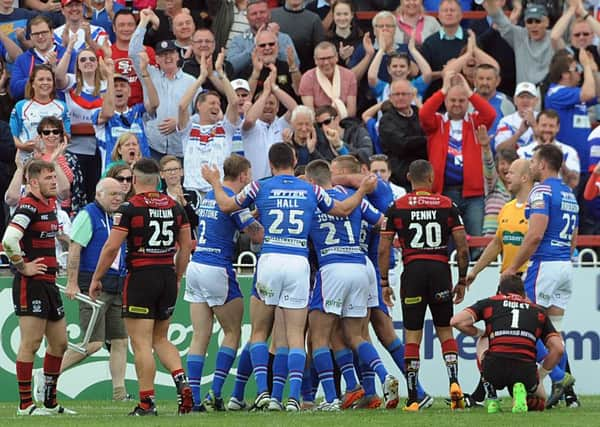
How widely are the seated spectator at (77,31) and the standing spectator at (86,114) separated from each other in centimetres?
54

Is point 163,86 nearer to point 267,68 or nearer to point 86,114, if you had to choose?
point 86,114

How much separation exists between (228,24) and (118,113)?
2835 millimetres

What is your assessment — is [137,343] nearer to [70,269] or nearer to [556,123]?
[70,269]

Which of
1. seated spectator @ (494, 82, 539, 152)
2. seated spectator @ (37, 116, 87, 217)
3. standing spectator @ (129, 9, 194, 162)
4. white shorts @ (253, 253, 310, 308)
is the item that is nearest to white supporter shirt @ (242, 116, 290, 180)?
standing spectator @ (129, 9, 194, 162)

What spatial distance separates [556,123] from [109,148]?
5.72 meters

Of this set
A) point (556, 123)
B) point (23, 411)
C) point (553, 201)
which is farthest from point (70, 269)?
point (556, 123)

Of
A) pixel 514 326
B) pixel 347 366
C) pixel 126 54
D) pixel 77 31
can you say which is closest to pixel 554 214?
pixel 514 326

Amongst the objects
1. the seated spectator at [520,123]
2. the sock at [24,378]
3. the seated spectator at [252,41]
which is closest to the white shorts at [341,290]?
the sock at [24,378]

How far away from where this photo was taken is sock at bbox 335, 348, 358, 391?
47.3ft

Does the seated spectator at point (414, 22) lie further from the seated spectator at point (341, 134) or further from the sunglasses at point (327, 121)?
the sunglasses at point (327, 121)

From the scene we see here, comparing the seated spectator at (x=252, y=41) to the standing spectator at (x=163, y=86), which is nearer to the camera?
the standing spectator at (x=163, y=86)

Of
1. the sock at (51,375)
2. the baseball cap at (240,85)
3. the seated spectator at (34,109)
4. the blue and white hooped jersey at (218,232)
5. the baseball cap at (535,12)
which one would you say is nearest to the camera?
the sock at (51,375)

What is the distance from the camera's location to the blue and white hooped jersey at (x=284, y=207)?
13.9 meters

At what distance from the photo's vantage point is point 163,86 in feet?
62.4
